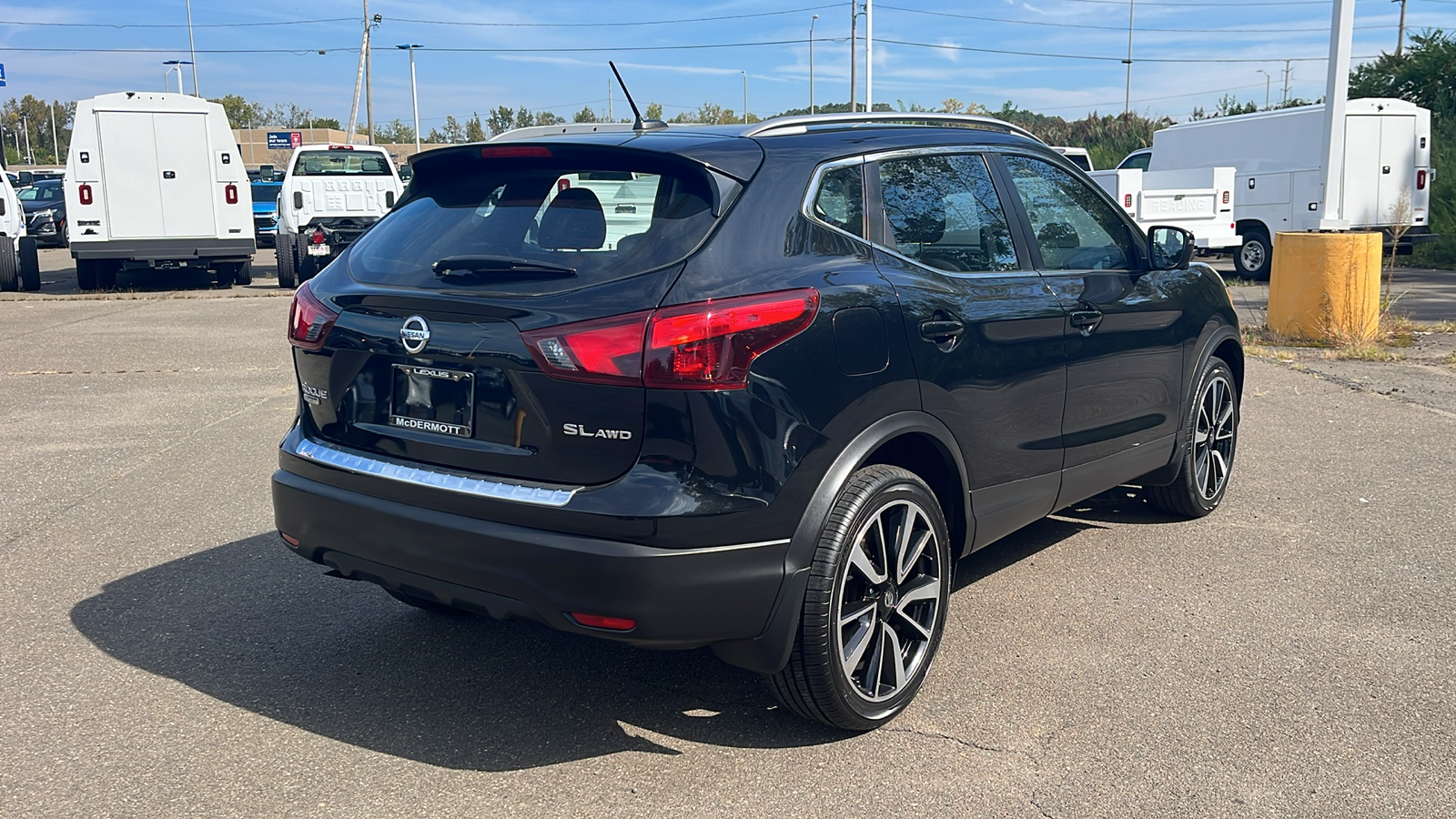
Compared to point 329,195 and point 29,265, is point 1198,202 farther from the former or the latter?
point 29,265

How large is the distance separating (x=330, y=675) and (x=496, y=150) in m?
1.81

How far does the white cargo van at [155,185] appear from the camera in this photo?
681 inches

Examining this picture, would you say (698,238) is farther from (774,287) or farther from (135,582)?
(135,582)

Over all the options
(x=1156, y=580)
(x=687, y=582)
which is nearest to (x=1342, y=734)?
(x=1156, y=580)

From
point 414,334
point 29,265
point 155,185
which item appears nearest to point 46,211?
point 29,265

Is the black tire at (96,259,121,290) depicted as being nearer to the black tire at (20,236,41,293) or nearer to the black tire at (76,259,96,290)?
the black tire at (76,259,96,290)

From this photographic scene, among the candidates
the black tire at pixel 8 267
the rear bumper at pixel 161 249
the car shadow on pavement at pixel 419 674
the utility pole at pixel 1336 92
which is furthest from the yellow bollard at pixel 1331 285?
the black tire at pixel 8 267

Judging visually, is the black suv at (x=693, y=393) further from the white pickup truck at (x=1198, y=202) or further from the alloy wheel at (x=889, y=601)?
the white pickup truck at (x=1198, y=202)

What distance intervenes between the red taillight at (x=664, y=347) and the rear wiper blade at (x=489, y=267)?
0.72 feet

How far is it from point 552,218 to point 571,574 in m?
1.05

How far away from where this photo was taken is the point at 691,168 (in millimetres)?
3395

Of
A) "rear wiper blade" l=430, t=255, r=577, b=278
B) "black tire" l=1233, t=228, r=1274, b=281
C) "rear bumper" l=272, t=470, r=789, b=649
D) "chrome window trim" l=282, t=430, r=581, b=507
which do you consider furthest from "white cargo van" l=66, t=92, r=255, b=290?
"rear bumper" l=272, t=470, r=789, b=649

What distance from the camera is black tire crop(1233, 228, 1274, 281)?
1951cm

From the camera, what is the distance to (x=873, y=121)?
414 centimetres
